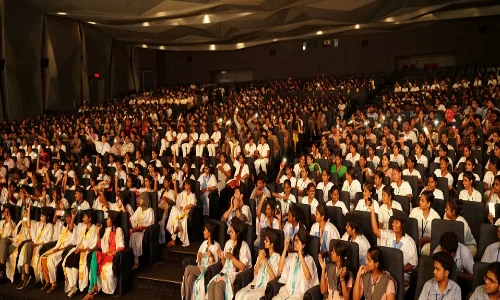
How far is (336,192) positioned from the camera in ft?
19.2

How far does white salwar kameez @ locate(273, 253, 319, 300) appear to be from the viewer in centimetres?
460

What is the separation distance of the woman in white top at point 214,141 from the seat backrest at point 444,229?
624cm

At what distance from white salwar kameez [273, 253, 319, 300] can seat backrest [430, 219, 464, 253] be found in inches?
46.5

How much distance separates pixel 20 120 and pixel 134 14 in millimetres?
5022

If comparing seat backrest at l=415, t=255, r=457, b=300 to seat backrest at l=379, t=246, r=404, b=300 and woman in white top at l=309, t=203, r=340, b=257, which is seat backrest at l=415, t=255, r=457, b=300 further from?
woman in white top at l=309, t=203, r=340, b=257

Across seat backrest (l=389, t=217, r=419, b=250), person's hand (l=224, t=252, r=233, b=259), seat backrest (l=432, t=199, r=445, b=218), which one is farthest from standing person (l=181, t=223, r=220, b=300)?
seat backrest (l=432, t=199, r=445, b=218)

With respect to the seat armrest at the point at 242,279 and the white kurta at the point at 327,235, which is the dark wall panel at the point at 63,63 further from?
the white kurta at the point at 327,235

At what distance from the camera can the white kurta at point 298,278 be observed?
461 cm

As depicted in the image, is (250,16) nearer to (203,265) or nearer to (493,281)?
(203,265)

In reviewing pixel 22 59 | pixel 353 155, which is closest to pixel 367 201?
pixel 353 155

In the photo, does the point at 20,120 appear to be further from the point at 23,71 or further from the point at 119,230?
the point at 119,230

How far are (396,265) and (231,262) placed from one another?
183 cm

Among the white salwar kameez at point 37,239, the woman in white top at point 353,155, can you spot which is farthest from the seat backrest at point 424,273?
the white salwar kameez at point 37,239

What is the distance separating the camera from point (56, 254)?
6426 mm
